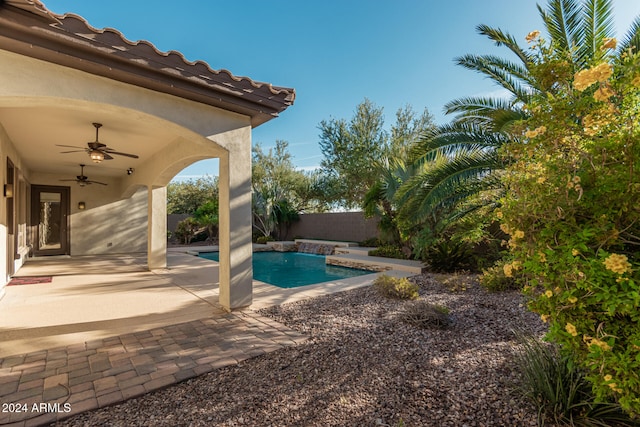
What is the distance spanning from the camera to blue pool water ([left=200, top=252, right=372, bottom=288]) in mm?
9695

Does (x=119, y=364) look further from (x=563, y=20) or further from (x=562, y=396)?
(x=563, y=20)

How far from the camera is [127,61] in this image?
12.1ft

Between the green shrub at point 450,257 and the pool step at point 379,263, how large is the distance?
442 mm

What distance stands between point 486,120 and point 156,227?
31.3ft

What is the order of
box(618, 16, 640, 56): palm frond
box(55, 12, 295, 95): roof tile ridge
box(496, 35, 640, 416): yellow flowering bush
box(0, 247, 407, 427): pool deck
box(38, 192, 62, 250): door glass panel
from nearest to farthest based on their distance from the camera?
1. box(496, 35, 640, 416): yellow flowering bush
2. box(0, 247, 407, 427): pool deck
3. box(55, 12, 295, 95): roof tile ridge
4. box(618, 16, 640, 56): palm frond
5. box(38, 192, 62, 250): door glass panel

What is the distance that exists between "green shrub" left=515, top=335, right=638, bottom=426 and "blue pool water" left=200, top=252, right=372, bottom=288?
681 cm

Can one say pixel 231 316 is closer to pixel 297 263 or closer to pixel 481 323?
pixel 481 323

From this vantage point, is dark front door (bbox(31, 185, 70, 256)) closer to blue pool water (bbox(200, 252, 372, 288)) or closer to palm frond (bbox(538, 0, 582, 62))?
blue pool water (bbox(200, 252, 372, 288))

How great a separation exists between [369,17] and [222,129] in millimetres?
8651

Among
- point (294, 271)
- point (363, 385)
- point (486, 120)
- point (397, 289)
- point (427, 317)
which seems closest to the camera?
point (363, 385)

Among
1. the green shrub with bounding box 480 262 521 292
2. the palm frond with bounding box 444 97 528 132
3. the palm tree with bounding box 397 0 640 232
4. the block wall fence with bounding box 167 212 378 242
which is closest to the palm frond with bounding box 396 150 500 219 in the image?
the palm tree with bounding box 397 0 640 232

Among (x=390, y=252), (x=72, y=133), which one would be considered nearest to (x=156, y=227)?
(x=72, y=133)

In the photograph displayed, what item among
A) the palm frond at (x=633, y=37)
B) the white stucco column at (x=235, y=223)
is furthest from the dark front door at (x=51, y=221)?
the palm frond at (x=633, y=37)

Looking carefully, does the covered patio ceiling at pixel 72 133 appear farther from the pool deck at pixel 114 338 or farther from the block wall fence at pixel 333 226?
the block wall fence at pixel 333 226
